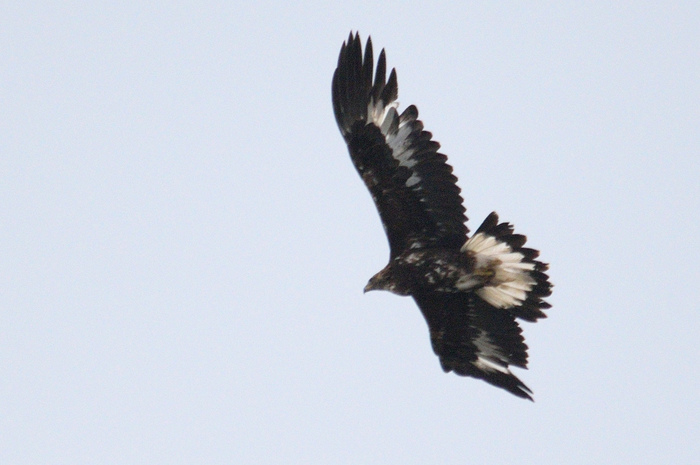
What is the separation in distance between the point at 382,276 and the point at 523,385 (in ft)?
6.02

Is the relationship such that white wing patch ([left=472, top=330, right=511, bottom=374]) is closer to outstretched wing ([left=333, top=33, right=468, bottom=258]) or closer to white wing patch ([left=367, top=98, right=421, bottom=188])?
outstretched wing ([left=333, top=33, right=468, bottom=258])

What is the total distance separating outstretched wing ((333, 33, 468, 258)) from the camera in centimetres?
1003

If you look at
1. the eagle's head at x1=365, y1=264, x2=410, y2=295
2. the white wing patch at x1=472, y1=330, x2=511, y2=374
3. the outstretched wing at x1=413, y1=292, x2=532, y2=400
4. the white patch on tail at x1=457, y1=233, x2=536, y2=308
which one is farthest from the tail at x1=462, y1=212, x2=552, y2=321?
the eagle's head at x1=365, y1=264, x2=410, y2=295

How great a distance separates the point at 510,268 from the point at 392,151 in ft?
5.47

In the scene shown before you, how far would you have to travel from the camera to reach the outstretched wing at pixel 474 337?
10.6 metres

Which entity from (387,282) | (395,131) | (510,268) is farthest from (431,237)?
(395,131)

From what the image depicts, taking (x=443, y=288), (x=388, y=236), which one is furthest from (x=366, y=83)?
(x=443, y=288)

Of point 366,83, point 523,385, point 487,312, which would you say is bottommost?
point 523,385

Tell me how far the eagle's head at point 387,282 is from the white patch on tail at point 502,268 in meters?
0.62

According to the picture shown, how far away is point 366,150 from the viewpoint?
1023 cm

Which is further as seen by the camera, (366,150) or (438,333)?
(438,333)

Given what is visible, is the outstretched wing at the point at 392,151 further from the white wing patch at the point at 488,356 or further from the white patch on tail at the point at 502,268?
the white wing patch at the point at 488,356

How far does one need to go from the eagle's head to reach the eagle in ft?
0.03

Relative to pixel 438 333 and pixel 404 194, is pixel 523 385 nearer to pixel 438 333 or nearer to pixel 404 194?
pixel 438 333
